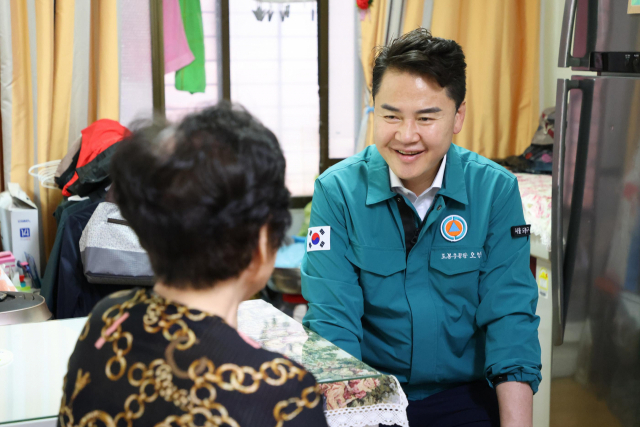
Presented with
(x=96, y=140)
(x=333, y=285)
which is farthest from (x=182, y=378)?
(x=96, y=140)

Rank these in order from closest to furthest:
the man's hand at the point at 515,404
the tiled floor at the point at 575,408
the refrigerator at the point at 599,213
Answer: the man's hand at the point at 515,404 < the refrigerator at the point at 599,213 < the tiled floor at the point at 575,408

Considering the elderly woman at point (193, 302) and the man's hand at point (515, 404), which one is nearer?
the elderly woman at point (193, 302)

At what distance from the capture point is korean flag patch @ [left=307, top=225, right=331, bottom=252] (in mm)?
1453

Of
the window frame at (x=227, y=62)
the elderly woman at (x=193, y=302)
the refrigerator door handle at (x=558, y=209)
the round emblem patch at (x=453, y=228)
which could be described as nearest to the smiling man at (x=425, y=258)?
the round emblem patch at (x=453, y=228)

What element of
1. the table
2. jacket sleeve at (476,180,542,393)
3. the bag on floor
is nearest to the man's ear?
jacket sleeve at (476,180,542,393)

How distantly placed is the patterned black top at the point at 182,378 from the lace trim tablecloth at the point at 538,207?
5.80 feet

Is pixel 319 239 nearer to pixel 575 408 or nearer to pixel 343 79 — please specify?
pixel 575 408

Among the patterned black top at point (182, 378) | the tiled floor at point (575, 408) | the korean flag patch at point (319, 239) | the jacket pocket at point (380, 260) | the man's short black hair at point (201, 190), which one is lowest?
the tiled floor at point (575, 408)

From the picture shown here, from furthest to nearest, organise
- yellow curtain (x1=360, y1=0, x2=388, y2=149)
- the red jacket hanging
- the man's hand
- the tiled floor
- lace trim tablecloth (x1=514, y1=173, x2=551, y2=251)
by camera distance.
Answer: yellow curtain (x1=360, y1=0, x2=388, y2=149) → the red jacket hanging → lace trim tablecloth (x1=514, y1=173, x2=551, y2=251) → the tiled floor → the man's hand

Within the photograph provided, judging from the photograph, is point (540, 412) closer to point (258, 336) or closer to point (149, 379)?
point (258, 336)

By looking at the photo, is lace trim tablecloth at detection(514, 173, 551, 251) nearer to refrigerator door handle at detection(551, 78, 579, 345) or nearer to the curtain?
refrigerator door handle at detection(551, 78, 579, 345)

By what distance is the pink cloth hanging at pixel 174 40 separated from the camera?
3326 millimetres

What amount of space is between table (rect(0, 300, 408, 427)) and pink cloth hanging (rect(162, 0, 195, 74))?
238cm

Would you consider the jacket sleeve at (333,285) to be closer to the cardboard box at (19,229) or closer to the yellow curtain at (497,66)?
the cardboard box at (19,229)
